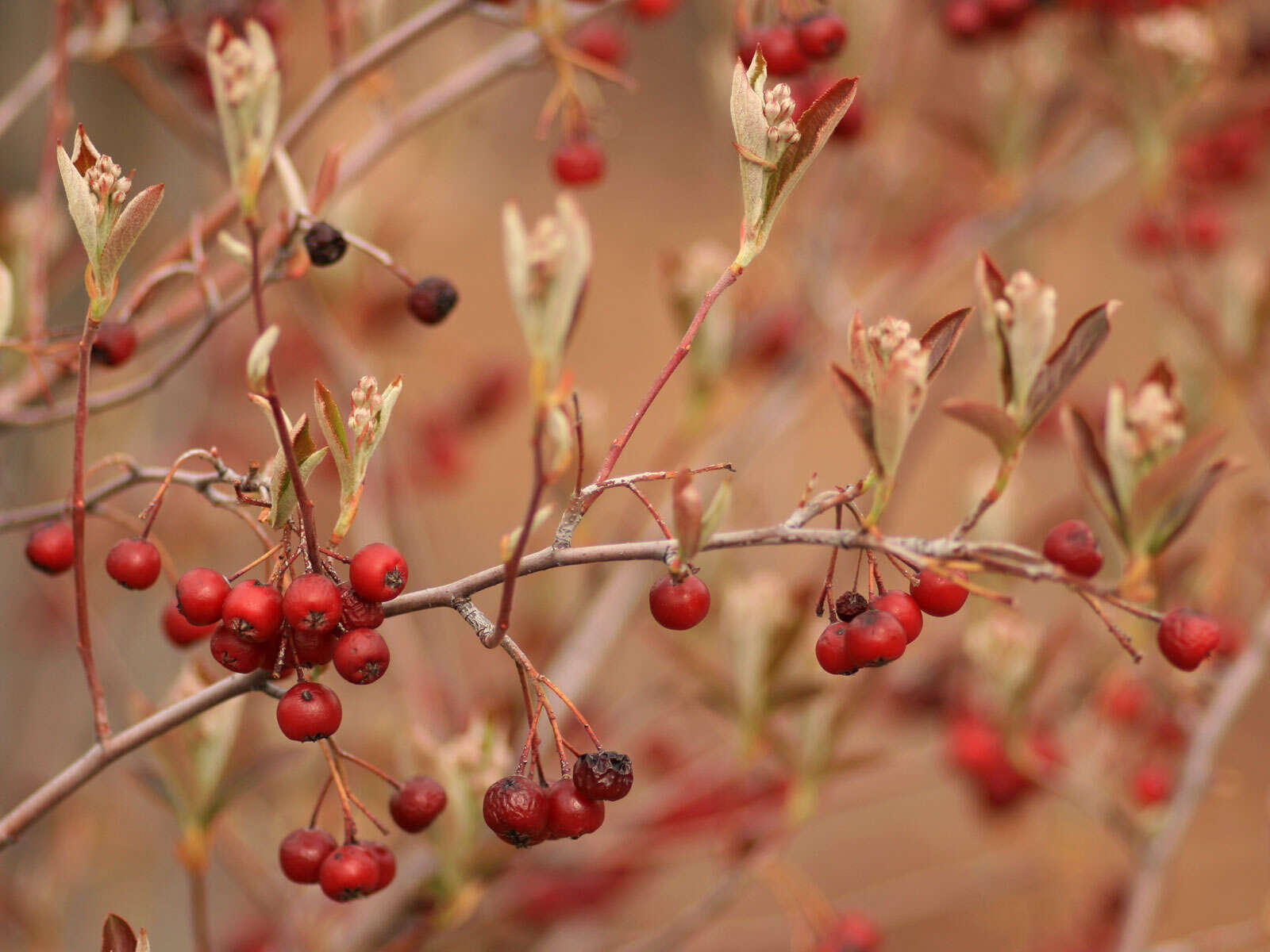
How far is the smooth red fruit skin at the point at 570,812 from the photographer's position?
0.71 m

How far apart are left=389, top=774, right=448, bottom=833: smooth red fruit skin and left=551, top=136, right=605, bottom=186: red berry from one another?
0.77 meters

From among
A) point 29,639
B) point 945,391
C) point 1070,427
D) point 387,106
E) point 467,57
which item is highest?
point 467,57

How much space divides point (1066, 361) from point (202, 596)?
1.85 ft

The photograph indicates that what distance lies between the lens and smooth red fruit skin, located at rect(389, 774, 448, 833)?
0.81m

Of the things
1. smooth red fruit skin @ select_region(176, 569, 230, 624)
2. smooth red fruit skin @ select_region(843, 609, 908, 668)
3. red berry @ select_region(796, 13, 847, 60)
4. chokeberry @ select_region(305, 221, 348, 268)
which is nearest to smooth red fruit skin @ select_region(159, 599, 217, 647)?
smooth red fruit skin @ select_region(176, 569, 230, 624)

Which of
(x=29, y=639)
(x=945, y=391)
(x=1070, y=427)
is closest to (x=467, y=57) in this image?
(x=945, y=391)

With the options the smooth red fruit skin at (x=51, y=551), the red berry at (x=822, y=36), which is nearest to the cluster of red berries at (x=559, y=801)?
the smooth red fruit skin at (x=51, y=551)

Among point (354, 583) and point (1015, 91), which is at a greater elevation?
point (1015, 91)

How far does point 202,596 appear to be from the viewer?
0.67 meters

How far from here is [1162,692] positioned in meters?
1.40

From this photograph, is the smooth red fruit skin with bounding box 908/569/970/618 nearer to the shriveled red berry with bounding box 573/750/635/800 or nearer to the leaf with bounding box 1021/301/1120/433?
the leaf with bounding box 1021/301/1120/433

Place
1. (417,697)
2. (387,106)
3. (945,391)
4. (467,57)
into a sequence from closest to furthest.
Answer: (387,106)
(417,697)
(467,57)
(945,391)

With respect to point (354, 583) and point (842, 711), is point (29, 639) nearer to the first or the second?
point (842, 711)

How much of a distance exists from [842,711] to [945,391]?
127 cm
